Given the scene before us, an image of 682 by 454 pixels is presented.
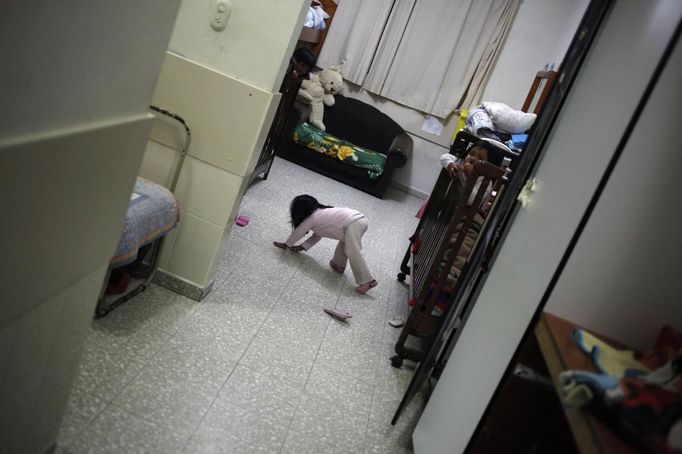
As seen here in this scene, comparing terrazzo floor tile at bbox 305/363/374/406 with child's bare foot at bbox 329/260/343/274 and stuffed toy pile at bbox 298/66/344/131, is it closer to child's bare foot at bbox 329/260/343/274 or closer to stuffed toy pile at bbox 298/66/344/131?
child's bare foot at bbox 329/260/343/274

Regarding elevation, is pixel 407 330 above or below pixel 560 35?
below

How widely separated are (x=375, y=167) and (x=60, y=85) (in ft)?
15.7

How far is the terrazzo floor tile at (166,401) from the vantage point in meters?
1.69

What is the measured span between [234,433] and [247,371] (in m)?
0.35

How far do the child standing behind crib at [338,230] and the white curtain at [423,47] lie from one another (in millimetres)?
3208

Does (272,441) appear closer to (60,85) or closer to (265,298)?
(265,298)

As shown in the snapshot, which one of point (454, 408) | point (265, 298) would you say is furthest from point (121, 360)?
point (454, 408)

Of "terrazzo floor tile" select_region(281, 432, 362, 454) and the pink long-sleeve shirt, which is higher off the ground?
the pink long-sleeve shirt

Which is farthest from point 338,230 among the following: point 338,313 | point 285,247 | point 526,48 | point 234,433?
point 526,48

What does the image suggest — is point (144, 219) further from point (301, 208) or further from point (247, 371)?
point (301, 208)

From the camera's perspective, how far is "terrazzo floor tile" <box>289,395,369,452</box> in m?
1.90

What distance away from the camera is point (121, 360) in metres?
1.87

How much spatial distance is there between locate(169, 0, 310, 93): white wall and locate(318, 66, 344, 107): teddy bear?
3797mm

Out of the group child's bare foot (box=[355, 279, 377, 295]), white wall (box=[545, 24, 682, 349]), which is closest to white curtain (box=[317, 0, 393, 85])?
child's bare foot (box=[355, 279, 377, 295])
